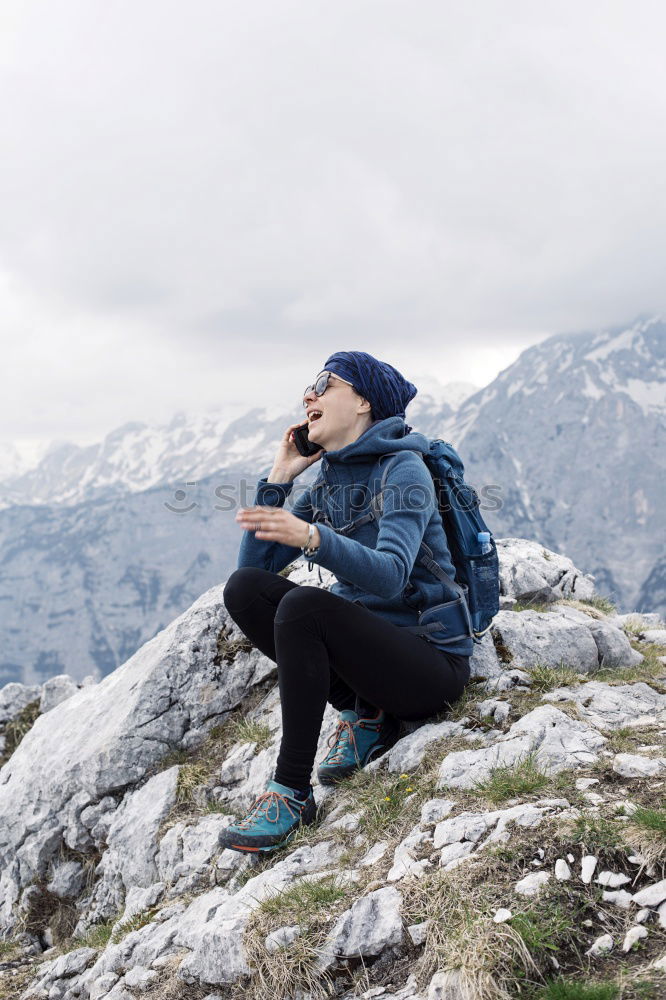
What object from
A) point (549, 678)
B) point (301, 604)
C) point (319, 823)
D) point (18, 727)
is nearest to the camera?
point (301, 604)

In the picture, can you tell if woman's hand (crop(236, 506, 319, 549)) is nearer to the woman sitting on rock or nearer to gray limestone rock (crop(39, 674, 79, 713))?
the woman sitting on rock

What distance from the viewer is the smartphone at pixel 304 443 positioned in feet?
22.6

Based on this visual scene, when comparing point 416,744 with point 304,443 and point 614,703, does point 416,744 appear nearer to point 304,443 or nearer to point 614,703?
point 614,703

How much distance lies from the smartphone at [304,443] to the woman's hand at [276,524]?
2.19 metres

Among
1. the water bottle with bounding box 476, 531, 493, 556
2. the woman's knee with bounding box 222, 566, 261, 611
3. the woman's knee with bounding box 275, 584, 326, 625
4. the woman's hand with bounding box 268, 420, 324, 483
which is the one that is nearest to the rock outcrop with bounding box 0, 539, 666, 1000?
the water bottle with bounding box 476, 531, 493, 556

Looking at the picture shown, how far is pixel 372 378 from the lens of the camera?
21.5 feet

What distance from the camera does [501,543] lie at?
43.6 feet

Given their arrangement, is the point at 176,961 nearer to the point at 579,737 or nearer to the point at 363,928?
the point at 363,928

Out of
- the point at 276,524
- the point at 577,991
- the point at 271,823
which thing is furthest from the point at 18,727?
the point at 577,991

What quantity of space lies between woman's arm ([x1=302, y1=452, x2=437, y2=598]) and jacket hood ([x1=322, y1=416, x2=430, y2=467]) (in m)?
0.20

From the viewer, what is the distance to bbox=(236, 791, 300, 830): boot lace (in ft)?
18.4

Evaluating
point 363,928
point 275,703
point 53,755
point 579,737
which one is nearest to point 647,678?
point 579,737

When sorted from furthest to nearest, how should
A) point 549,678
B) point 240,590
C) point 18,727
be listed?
point 18,727, point 549,678, point 240,590

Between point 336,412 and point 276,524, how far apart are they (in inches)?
83.2
